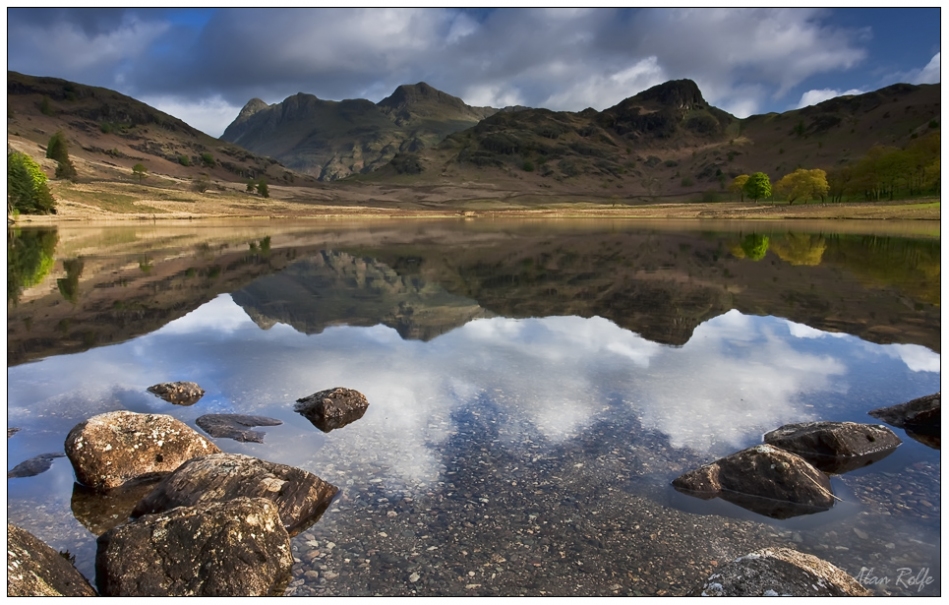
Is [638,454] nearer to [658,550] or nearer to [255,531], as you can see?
[658,550]

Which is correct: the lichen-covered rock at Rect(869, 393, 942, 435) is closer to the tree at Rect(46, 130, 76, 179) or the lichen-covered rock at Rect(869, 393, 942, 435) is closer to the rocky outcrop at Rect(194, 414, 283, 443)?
the rocky outcrop at Rect(194, 414, 283, 443)

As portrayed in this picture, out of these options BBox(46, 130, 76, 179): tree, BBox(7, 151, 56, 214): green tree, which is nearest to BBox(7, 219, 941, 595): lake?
BBox(7, 151, 56, 214): green tree

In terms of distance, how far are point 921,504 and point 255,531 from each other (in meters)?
10.4

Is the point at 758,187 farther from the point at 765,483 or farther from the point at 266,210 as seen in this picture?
the point at 765,483

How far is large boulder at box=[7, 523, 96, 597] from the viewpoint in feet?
21.6

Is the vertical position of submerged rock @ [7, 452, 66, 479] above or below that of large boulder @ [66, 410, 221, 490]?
below

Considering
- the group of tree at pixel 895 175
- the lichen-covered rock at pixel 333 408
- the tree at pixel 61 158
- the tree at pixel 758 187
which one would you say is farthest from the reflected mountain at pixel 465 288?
the tree at pixel 61 158

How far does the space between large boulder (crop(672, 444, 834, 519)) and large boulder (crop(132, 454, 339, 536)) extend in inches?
242

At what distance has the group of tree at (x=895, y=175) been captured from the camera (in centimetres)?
12936

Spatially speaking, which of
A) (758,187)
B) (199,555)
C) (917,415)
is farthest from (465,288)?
(758,187)

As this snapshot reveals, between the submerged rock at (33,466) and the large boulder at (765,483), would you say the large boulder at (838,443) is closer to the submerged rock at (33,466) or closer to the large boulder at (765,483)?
the large boulder at (765,483)

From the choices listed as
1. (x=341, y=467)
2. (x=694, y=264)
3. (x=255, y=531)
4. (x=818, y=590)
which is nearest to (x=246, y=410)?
(x=341, y=467)

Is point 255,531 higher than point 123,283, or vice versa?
point 255,531

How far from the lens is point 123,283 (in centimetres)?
3488
